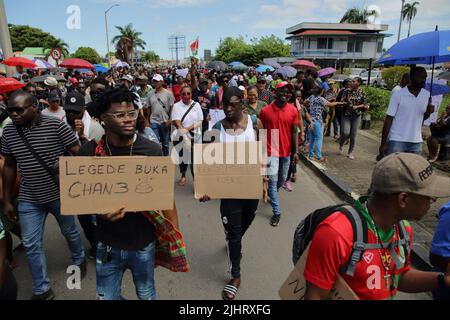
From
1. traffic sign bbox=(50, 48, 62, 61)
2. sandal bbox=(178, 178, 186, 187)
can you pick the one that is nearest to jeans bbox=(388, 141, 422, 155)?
sandal bbox=(178, 178, 186, 187)

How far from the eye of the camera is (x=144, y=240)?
215 centimetres

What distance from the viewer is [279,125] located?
455cm

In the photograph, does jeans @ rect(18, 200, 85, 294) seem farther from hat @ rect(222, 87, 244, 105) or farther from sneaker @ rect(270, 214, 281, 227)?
sneaker @ rect(270, 214, 281, 227)

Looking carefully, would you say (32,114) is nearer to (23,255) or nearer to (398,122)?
(23,255)

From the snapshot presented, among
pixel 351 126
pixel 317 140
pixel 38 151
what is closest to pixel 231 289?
pixel 38 151

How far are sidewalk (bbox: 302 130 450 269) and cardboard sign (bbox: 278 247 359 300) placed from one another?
2.59 meters

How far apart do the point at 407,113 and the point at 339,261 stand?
379cm

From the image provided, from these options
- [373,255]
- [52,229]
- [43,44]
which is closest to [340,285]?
[373,255]

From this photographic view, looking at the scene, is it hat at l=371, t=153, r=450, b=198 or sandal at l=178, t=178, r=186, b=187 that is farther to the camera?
sandal at l=178, t=178, r=186, b=187

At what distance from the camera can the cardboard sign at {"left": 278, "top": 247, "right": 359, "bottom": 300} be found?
141 cm

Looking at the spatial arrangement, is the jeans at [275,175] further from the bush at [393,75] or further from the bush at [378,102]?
the bush at [393,75]

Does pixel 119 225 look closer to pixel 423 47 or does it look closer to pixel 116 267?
pixel 116 267

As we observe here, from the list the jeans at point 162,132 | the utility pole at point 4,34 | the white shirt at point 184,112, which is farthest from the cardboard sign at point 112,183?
the utility pole at point 4,34

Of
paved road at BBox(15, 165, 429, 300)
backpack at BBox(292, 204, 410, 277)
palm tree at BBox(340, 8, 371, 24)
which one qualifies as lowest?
paved road at BBox(15, 165, 429, 300)
